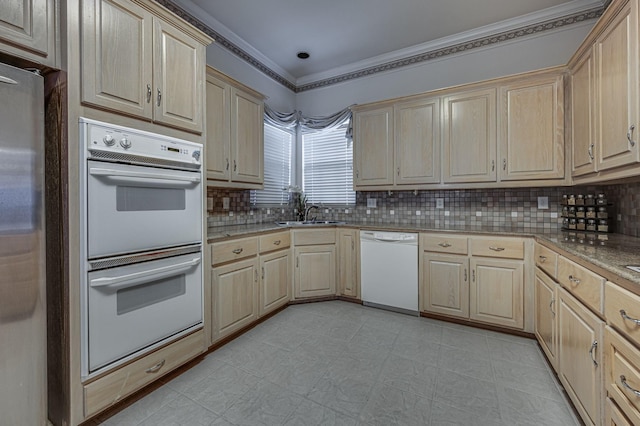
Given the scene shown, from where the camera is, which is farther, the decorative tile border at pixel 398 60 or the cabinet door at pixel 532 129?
the decorative tile border at pixel 398 60

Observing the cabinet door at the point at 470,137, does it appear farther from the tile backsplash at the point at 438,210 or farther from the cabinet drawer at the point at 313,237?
the cabinet drawer at the point at 313,237

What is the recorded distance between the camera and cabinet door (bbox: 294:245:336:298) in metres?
3.32

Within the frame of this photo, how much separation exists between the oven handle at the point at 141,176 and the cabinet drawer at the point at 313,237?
4.90 feet

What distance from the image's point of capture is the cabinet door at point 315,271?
3.32m

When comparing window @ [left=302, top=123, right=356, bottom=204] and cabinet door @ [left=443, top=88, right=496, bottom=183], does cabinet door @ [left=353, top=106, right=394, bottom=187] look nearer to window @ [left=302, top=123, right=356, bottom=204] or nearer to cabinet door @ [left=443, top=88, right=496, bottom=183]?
window @ [left=302, top=123, right=356, bottom=204]

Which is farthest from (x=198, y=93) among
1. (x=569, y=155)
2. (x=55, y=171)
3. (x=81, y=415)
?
(x=569, y=155)

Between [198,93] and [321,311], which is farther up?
[198,93]

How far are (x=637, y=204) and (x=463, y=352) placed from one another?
168 centimetres

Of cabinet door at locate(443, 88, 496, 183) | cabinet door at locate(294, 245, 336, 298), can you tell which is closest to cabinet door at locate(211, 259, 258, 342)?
cabinet door at locate(294, 245, 336, 298)

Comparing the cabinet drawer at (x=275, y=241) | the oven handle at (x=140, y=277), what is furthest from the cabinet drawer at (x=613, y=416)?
the cabinet drawer at (x=275, y=241)

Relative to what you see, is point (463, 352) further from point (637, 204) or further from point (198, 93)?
point (198, 93)

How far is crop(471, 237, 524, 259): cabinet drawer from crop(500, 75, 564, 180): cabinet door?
2.13 ft

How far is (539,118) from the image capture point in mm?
2635

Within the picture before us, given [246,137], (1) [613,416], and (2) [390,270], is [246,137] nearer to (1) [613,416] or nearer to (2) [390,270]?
(2) [390,270]
